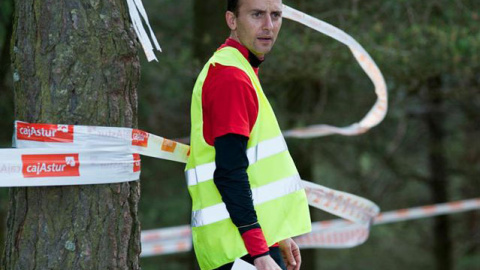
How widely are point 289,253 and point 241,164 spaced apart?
0.57 metres

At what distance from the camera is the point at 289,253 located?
3.17 m

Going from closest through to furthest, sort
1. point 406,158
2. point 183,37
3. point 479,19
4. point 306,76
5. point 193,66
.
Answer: point 193,66
point 479,19
point 306,76
point 183,37
point 406,158

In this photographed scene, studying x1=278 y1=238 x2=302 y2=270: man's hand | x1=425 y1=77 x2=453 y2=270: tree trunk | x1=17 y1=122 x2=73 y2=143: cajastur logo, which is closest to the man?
x1=278 y1=238 x2=302 y2=270: man's hand

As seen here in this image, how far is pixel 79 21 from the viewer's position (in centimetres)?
296

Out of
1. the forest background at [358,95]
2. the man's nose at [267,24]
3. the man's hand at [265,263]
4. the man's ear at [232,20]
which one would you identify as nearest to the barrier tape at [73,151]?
the man's ear at [232,20]

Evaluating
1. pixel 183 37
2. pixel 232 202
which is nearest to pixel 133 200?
pixel 232 202

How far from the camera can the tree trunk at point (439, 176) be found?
12727mm

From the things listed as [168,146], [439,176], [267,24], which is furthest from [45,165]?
[439,176]

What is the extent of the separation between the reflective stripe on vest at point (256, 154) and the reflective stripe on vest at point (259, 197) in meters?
0.11

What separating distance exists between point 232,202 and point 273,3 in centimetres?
87

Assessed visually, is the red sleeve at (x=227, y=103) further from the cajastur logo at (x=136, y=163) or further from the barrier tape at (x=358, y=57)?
the barrier tape at (x=358, y=57)

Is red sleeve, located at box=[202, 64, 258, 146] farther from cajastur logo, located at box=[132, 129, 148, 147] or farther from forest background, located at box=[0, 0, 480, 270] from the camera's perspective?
forest background, located at box=[0, 0, 480, 270]

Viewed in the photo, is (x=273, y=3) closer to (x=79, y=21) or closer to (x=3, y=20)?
(x=79, y=21)

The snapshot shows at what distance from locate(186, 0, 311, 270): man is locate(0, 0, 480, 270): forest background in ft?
10.5
